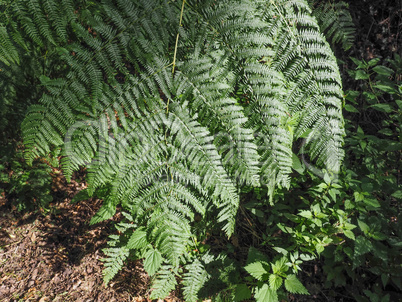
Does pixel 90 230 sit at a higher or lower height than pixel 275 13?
lower

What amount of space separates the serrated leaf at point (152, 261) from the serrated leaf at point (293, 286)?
1090 mm

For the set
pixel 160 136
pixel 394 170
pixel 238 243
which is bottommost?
pixel 238 243

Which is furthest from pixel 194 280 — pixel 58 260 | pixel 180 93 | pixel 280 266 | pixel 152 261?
pixel 180 93

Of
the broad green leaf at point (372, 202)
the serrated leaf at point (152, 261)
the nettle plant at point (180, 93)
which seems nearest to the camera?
the nettle plant at point (180, 93)

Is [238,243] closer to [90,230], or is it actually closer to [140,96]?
[90,230]

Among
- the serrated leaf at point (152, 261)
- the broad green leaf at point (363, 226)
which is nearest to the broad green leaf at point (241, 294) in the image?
the serrated leaf at point (152, 261)

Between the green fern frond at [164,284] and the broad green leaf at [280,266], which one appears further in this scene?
the green fern frond at [164,284]

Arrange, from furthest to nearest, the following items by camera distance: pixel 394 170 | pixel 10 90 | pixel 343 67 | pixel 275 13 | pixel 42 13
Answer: pixel 343 67 → pixel 394 170 → pixel 10 90 → pixel 275 13 → pixel 42 13

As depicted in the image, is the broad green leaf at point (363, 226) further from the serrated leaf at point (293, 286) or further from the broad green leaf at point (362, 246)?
the serrated leaf at point (293, 286)

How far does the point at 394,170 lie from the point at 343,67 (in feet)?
5.09

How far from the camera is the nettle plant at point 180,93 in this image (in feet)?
4.49

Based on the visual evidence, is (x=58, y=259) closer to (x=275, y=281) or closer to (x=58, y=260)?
(x=58, y=260)

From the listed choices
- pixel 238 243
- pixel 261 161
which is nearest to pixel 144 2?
pixel 261 161

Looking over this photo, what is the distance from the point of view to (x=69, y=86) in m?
1.36
